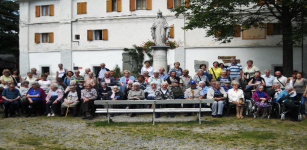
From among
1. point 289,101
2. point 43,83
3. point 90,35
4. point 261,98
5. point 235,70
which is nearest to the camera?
point 289,101

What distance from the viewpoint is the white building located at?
845 inches

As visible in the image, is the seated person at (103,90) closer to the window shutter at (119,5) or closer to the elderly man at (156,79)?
the elderly man at (156,79)

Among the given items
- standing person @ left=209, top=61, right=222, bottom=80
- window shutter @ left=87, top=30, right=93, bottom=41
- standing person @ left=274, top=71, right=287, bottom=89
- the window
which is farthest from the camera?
the window

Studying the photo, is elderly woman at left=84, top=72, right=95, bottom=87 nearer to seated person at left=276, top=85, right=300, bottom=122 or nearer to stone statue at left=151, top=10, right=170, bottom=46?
stone statue at left=151, top=10, right=170, bottom=46

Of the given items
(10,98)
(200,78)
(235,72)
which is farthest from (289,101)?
(10,98)

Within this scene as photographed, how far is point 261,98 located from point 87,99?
17.1ft

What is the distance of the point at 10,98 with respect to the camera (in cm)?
1005

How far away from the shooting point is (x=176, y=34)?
891 inches

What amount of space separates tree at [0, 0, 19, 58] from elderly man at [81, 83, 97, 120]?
26.4m

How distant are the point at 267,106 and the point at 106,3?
1767 cm

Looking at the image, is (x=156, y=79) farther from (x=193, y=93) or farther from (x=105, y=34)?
A: (x=105, y=34)

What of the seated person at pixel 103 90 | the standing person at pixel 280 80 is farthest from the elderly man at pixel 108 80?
the standing person at pixel 280 80

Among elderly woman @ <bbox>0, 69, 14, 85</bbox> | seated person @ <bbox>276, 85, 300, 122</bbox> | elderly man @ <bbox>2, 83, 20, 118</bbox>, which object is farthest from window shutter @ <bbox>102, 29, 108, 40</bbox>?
seated person @ <bbox>276, 85, 300, 122</bbox>

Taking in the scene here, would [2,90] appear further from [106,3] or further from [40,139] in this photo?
[106,3]
